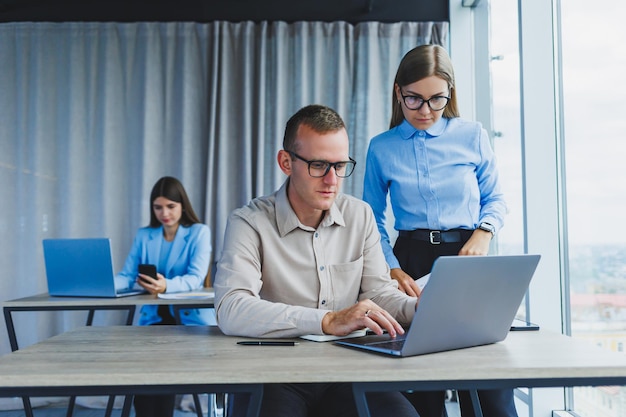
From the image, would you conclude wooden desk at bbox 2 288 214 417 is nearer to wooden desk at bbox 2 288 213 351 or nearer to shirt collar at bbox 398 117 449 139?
wooden desk at bbox 2 288 213 351

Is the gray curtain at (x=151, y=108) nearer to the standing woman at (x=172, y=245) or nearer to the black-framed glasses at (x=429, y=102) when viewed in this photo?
the standing woman at (x=172, y=245)

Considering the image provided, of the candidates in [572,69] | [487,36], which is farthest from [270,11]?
[572,69]

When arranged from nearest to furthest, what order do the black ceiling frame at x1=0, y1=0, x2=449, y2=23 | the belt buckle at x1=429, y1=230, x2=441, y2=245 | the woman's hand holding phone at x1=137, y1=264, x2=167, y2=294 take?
the belt buckle at x1=429, y1=230, x2=441, y2=245
the woman's hand holding phone at x1=137, y1=264, x2=167, y2=294
the black ceiling frame at x1=0, y1=0, x2=449, y2=23

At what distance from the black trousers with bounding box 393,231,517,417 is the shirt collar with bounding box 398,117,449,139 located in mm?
377

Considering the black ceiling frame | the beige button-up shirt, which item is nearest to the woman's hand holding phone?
the beige button-up shirt

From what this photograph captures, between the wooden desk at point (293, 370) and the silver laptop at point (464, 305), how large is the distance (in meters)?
0.04

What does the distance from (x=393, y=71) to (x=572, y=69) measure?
1.93 m

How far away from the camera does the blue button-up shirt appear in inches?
88.1

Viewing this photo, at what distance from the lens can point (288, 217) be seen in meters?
1.81

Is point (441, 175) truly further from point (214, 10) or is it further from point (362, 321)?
point (214, 10)

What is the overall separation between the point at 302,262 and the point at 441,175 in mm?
731

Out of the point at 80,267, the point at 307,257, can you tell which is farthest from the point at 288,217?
the point at 80,267

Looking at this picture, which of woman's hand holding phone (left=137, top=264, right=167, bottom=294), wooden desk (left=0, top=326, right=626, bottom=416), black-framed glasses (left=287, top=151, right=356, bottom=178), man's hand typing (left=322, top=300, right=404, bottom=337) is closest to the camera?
wooden desk (left=0, top=326, right=626, bottom=416)

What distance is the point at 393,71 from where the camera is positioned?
15.0 feet
